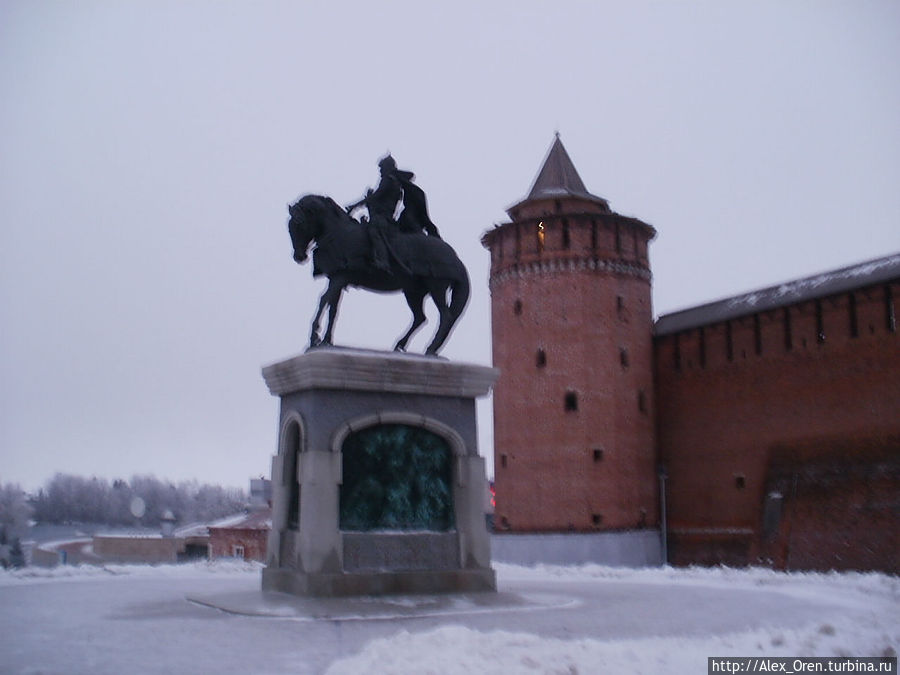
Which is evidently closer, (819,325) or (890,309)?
(890,309)

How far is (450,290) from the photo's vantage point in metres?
11.7

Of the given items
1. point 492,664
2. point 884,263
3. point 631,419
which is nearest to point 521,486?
point 631,419

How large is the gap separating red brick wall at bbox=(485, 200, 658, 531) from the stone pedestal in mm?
20221

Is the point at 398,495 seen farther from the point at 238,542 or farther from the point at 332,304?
the point at 238,542

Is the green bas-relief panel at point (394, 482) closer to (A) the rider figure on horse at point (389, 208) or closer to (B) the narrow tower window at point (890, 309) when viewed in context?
(A) the rider figure on horse at point (389, 208)

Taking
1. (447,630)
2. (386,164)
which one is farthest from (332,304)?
(447,630)

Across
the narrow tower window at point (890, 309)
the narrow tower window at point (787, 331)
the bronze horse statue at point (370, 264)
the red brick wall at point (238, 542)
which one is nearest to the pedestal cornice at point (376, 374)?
the bronze horse statue at point (370, 264)

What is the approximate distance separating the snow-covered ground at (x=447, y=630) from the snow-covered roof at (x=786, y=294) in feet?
55.7

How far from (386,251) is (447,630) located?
5389 mm

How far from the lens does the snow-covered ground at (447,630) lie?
5.77 m

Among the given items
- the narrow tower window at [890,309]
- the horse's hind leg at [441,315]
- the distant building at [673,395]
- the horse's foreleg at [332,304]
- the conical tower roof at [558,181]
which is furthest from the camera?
the conical tower roof at [558,181]

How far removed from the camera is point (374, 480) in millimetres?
9812

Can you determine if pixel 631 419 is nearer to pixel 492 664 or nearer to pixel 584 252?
pixel 584 252

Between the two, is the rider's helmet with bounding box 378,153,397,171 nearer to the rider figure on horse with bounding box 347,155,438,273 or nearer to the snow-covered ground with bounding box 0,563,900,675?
the rider figure on horse with bounding box 347,155,438,273
